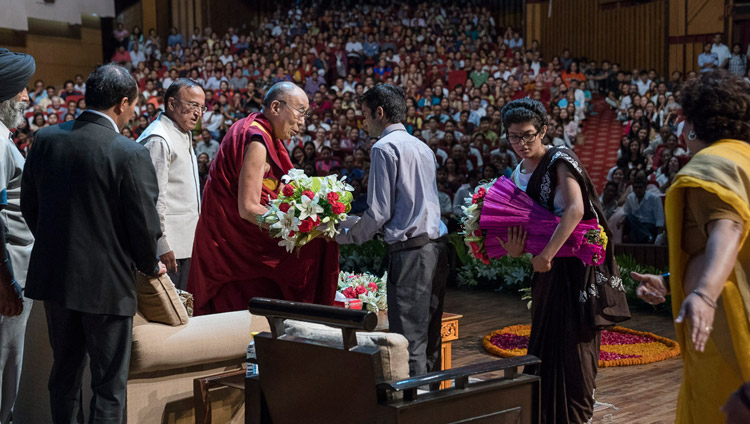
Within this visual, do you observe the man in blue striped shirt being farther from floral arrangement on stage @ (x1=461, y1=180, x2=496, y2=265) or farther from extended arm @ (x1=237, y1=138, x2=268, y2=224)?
extended arm @ (x1=237, y1=138, x2=268, y2=224)

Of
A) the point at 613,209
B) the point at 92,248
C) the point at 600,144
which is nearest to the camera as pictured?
the point at 92,248

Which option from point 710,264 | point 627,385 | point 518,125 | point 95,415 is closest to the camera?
point 710,264

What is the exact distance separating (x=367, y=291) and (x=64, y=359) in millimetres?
1658

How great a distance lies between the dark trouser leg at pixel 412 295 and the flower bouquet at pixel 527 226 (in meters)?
0.22

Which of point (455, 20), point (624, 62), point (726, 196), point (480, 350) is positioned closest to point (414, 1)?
point (455, 20)

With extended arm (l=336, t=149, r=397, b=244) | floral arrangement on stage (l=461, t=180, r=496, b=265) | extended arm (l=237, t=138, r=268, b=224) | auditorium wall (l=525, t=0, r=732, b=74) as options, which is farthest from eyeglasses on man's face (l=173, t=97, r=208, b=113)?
auditorium wall (l=525, t=0, r=732, b=74)

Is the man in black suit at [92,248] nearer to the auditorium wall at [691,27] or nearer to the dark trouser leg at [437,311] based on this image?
the dark trouser leg at [437,311]

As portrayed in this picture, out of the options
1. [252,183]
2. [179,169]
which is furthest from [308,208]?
[179,169]

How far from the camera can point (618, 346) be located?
5105mm

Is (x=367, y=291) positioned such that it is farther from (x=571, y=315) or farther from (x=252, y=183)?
(x=571, y=315)

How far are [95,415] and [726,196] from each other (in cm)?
188

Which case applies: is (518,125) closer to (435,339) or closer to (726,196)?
(435,339)

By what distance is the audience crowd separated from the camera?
31.6ft

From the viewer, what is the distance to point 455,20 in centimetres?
1638
